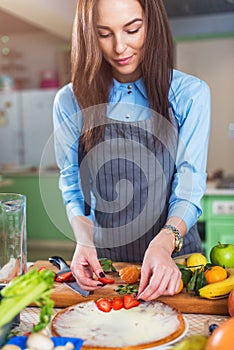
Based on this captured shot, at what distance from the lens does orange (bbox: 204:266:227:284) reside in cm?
120

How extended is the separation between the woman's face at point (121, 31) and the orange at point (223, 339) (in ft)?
2.61

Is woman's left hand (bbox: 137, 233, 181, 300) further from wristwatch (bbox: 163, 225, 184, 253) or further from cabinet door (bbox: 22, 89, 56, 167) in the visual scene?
cabinet door (bbox: 22, 89, 56, 167)

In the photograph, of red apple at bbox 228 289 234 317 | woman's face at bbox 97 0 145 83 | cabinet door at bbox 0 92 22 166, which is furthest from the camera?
cabinet door at bbox 0 92 22 166

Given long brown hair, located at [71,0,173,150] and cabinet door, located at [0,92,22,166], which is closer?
long brown hair, located at [71,0,173,150]

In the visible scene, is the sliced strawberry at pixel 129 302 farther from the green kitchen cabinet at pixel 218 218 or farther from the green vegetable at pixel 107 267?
the green kitchen cabinet at pixel 218 218

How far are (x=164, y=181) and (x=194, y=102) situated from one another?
247mm

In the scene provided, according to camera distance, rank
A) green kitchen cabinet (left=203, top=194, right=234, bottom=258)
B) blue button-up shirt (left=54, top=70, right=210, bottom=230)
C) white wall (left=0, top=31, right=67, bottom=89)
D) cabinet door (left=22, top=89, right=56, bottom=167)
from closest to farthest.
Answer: blue button-up shirt (left=54, top=70, right=210, bottom=230), green kitchen cabinet (left=203, top=194, right=234, bottom=258), cabinet door (left=22, top=89, right=56, bottom=167), white wall (left=0, top=31, right=67, bottom=89)

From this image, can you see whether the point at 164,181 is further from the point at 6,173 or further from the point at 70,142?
the point at 6,173

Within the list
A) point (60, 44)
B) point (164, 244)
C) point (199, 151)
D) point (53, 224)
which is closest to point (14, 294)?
point (164, 244)

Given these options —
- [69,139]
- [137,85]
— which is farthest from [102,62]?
[69,139]

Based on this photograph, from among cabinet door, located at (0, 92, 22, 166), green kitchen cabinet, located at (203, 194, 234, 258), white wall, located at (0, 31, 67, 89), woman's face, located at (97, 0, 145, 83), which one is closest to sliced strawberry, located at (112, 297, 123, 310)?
woman's face, located at (97, 0, 145, 83)

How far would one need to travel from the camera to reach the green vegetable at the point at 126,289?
47.9 inches

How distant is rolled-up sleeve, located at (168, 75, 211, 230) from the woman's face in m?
0.17

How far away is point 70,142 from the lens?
1560mm
